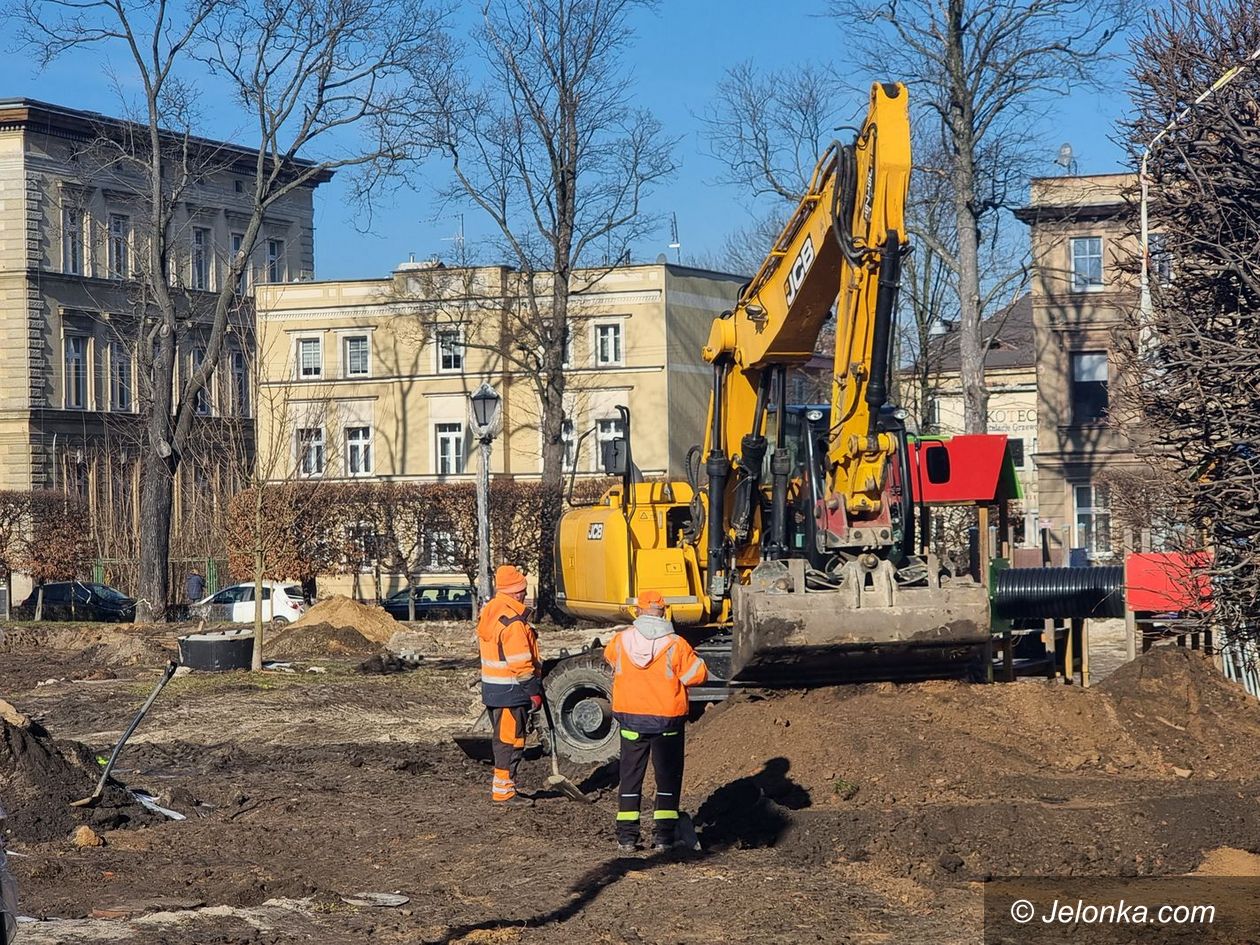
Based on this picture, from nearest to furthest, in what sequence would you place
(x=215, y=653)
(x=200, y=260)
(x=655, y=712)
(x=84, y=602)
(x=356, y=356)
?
(x=655, y=712) → (x=215, y=653) → (x=84, y=602) → (x=356, y=356) → (x=200, y=260)

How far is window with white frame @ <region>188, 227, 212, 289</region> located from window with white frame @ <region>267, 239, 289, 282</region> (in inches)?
89.7

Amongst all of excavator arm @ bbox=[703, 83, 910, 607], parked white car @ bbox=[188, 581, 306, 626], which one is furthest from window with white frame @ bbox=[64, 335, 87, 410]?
excavator arm @ bbox=[703, 83, 910, 607]

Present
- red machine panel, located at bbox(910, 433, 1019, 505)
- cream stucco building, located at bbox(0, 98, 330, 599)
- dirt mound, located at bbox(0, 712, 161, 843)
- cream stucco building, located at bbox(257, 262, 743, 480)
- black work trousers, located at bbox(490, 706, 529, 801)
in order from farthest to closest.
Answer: cream stucco building, located at bbox(0, 98, 330, 599) → cream stucco building, located at bbox(257, 262, 743, 480) → red machine panel, located at bbox(910, 433, 1019, 505) → black work trousers, located at bbox(490, 706, 529, 801) → dirt mound, located at bbox(0, 712, 161, 843)

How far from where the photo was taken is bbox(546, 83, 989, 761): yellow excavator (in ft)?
37.8

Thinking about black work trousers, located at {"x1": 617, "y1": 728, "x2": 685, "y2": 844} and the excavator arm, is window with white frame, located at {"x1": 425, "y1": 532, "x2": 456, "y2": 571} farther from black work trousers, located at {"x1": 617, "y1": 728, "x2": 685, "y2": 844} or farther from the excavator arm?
black work trousers, located at {"x1": 617, "y1": 728, "x2": 685, "y2": 844}

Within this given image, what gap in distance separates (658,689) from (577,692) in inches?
145

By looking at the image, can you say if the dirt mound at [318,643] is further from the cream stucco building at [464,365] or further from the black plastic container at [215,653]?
the cream stucco building at [464,365]

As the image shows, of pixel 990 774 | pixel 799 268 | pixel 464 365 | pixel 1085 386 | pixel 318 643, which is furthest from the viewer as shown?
pixel 464 365

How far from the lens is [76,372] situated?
56.8 meters

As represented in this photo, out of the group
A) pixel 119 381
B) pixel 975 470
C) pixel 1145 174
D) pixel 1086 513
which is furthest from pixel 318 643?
pixel 119 381

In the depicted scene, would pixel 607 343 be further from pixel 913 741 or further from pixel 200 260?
pixel 913 741

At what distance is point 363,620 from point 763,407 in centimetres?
1752

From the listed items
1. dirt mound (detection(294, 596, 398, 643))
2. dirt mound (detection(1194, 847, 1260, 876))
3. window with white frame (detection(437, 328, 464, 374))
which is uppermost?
window with white frame (detection(437, 328, 464, 374))

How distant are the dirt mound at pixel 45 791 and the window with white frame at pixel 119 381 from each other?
4800 cm
